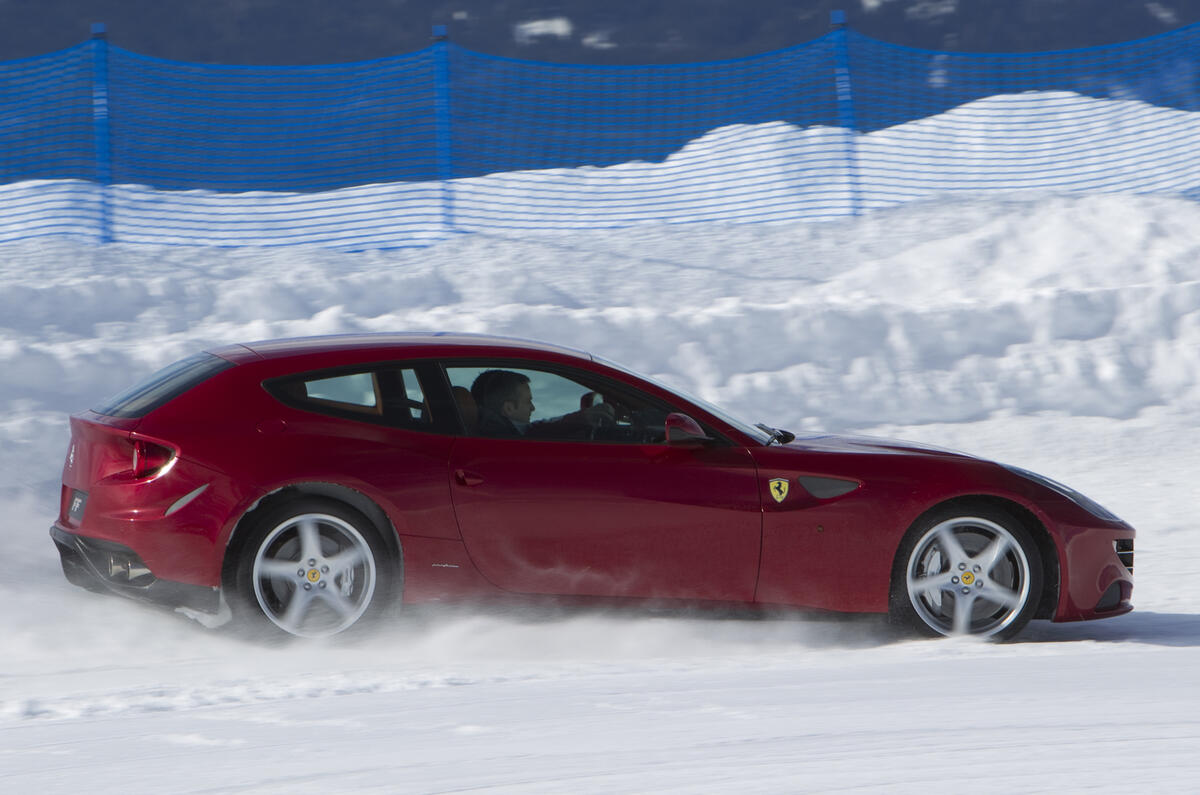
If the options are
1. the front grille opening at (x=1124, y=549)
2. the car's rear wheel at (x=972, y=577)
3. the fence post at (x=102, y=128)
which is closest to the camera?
the car's rear wheel at (x=972, y=577)

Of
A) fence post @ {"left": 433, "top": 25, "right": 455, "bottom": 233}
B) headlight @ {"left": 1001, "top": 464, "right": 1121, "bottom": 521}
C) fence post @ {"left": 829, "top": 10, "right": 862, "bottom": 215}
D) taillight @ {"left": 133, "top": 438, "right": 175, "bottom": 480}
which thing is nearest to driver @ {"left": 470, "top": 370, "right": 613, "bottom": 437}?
taillight @ {"left": 133, "top": 438, "right": 175, "bottom": 480}

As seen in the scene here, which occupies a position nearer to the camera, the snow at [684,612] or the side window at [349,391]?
the snow at [684,612]

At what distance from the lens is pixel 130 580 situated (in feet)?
16.4

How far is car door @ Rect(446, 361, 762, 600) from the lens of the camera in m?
5.10

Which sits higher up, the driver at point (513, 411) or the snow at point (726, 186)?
the snow at point (726, 186)

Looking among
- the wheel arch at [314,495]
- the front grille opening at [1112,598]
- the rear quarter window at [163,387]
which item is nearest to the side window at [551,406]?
the wheel arch at [314,495]

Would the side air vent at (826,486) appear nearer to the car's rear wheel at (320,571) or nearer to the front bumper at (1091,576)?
the front bumper at (1091,576)

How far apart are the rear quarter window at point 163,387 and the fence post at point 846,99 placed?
28.3 ft

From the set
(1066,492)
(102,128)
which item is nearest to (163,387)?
(1066,492)

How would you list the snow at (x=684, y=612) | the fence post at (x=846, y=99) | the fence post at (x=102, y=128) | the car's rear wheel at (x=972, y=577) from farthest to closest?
the fence post at (x=846, y=99) < the fence post at (x=102, y=128) < the car's rear wheel at (x=972, y=577) < the snow at (x=684, y=612)

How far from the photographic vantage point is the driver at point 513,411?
17.2 ft

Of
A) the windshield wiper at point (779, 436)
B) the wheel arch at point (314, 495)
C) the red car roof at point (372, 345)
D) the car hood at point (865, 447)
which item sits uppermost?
the red car roof at point (372, 345)

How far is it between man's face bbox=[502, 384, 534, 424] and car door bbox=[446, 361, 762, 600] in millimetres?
52

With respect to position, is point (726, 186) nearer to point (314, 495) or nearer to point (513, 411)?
point (513, 411)
